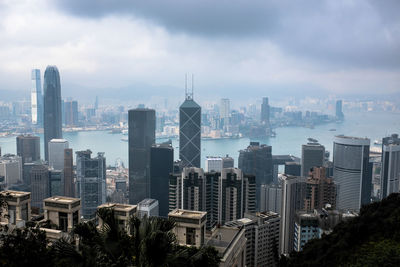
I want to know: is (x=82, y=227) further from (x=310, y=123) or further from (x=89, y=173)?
(x=310, y=123)

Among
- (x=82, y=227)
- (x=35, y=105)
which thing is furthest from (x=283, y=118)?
(x=82, y=227)

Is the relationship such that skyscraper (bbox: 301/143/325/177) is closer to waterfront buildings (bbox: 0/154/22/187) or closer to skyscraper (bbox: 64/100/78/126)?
waterfront buildings (bbox: 0/154/22/187)

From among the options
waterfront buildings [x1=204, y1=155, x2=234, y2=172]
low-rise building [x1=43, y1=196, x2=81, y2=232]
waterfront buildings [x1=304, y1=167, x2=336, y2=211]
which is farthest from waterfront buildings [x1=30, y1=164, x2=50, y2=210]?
low-rise building [x1=43, y1=196, x2=81, y2=232]

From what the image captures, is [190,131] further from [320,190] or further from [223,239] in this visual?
[223,239]

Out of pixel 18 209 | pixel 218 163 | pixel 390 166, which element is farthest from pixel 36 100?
pixel 18 209

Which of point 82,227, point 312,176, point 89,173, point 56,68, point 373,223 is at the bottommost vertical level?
point 89,173

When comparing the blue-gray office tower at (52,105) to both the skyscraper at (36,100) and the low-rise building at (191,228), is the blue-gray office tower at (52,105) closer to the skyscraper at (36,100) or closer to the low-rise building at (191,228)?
the skyscraper at (36,100)
